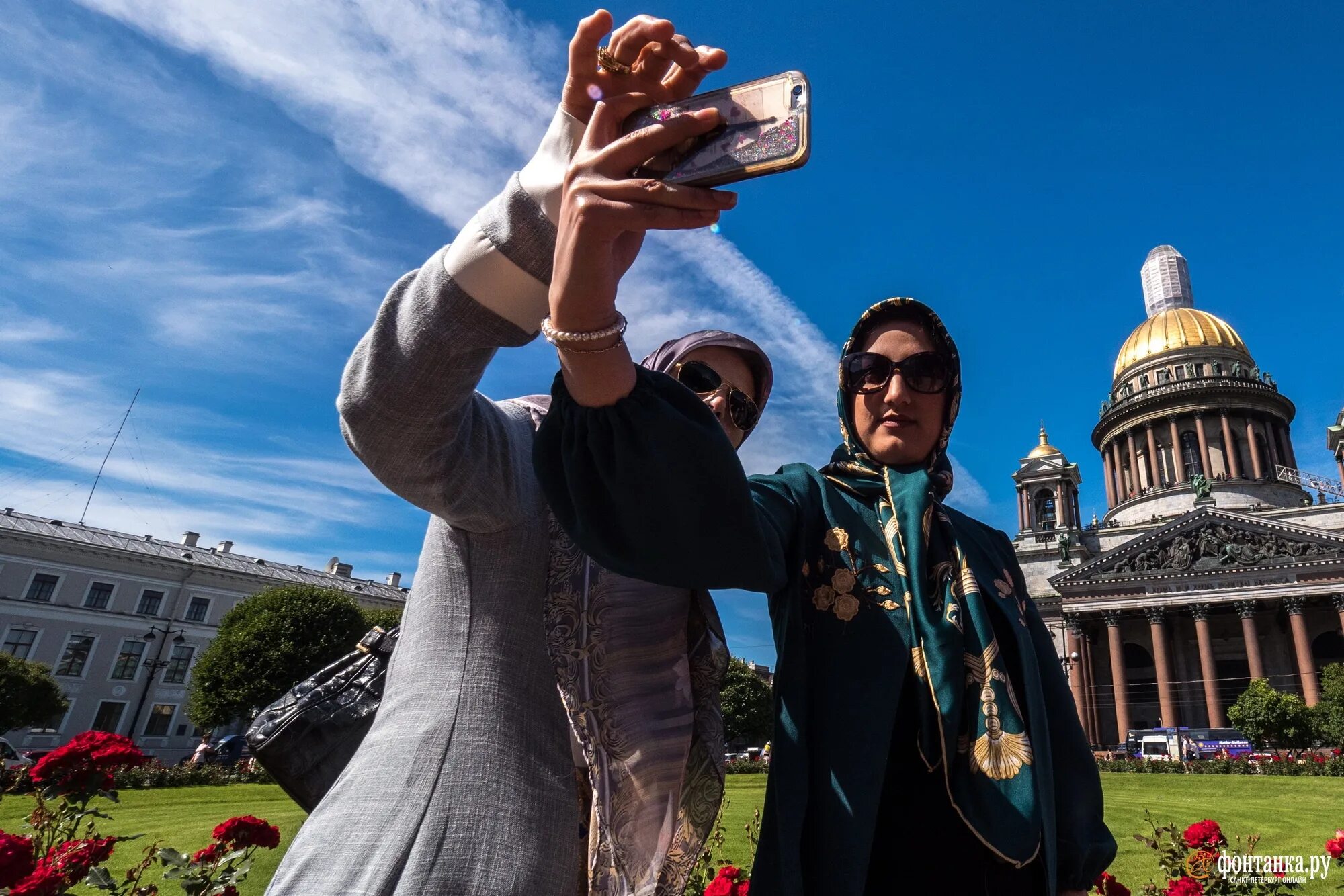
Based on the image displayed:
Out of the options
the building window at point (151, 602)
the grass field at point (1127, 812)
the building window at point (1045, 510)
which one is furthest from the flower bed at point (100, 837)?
the building window at point (1045, 510)

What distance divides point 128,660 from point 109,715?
113 inches

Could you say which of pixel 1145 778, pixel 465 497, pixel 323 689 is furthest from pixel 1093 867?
pixel 1145 778

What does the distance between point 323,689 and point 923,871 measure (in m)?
1.42

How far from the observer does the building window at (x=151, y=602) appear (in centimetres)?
4225

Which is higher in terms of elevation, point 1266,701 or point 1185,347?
point 1185,347

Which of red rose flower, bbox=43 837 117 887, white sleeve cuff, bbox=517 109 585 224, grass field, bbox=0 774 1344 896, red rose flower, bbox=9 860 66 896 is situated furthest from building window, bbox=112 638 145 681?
white sleeve cuff, bbox=517 109 585 224

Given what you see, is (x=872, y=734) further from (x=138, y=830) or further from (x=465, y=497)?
(x=138, y=830)

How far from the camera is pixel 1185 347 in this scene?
49.3 m

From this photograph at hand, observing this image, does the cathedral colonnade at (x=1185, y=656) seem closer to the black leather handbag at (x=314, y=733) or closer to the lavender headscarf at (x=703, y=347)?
the lavender headscarf at (x=703, y=347)

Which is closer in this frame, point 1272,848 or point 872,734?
point 872,734

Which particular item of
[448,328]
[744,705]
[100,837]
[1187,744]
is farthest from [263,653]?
[1187,744]

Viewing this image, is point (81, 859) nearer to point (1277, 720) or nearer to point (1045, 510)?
point (1277, 720)

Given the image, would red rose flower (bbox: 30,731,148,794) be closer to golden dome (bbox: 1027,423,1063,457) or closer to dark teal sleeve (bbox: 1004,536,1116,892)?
dark teal sleeve (bbox: 1004,536,1116,892)

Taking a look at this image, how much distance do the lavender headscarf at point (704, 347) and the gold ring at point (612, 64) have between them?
0.89 meters
